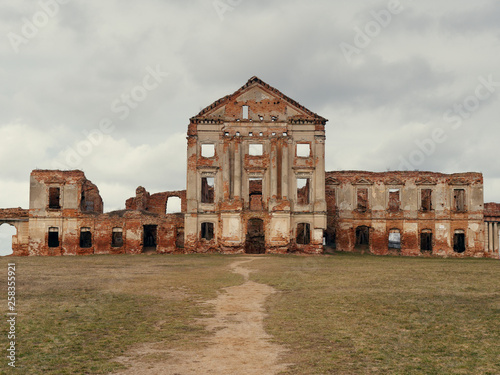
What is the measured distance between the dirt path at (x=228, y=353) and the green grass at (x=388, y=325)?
32 centimetres

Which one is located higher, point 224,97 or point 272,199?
point 224,97

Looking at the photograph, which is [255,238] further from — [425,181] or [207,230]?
[425,181]

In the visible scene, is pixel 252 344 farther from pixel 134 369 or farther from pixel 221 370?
pixel 134 369

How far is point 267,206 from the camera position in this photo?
34.5 metres

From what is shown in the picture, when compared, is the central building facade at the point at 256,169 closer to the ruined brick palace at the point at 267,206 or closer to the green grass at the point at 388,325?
the ruined brick palace at the point at 267,206

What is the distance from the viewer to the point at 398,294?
13836mm

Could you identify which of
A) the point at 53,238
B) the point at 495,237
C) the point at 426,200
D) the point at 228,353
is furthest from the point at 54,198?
the point at 495,237

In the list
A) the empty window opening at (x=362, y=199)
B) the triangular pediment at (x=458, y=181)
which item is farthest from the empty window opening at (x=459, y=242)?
the empty window opening at (x=362, y=199)

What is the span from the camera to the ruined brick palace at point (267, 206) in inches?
1357

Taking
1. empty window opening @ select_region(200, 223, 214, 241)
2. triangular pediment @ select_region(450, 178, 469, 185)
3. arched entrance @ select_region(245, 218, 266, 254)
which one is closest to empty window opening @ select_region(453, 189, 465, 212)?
triangular pediment @ select_region(450, 178, 469, 185)

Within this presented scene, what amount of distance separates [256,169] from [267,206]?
2.73 metres

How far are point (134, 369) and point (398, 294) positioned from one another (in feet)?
29.1

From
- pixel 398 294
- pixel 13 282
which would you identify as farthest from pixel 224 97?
pixel 398 294

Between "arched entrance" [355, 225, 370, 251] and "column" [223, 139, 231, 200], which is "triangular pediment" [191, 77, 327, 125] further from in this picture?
"arched entrance" [355, 225, 370, 251]
